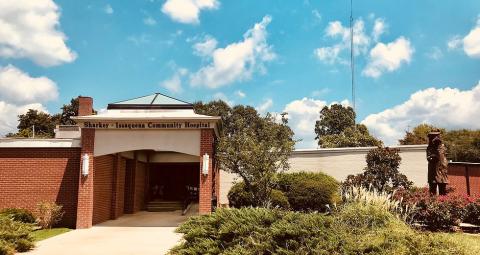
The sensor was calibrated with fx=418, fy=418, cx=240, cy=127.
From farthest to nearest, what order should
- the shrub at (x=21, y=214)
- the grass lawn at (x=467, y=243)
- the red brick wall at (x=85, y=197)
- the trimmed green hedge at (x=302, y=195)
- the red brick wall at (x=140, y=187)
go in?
the red brick wall at (x=140, y=187)
the trimmed green hedge at (x=302, y=195)
the red brick wall at (x=85, y=197)
the shrub at (x=21, y=214)
the grass lawn at (x=467, y=243)

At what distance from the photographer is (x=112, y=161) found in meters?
19.4

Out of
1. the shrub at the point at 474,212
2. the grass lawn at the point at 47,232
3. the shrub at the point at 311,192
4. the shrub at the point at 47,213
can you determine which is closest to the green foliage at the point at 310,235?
the grass lawn at the point at 47,232

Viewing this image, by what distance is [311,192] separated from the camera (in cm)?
1956

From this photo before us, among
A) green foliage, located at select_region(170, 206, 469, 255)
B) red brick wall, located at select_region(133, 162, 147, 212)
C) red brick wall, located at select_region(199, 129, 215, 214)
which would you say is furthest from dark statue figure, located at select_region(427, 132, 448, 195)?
red brick wall, located at select_region(133, 162, 147, 212)

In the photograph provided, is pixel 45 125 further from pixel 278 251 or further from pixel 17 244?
pixel 278 251

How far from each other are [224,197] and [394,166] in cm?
1036

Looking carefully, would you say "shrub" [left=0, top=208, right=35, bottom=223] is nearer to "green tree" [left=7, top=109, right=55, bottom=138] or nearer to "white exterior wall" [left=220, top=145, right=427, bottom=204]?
"white exterior wall" [left=220, top=145, right=427, bottom=204]

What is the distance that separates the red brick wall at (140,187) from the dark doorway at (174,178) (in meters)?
2.51

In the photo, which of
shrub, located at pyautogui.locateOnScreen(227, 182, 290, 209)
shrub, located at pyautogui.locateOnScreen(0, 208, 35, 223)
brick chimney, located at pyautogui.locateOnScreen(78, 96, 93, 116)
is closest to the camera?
shrub, located at pyautogui.locateOnScreen(0, 208, 35, 223)

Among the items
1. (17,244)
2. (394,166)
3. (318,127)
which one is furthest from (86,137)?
(318,127)

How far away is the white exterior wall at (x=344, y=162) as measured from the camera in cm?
2302

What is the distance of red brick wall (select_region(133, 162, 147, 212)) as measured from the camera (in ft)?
73.3

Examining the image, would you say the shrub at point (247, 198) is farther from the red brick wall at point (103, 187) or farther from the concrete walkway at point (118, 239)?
the red brick wall at point (103, 187)

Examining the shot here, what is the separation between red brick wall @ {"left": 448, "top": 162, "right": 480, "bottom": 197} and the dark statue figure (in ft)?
32.9
